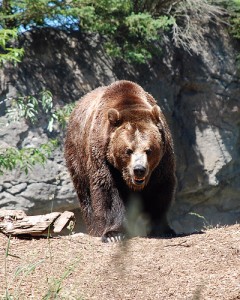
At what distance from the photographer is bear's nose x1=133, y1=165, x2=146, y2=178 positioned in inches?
224

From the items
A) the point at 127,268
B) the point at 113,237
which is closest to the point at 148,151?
the point at 113,237

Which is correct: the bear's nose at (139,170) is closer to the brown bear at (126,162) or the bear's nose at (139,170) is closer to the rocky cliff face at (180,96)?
the brown bear at (126,162)

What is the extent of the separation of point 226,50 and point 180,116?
1454mm

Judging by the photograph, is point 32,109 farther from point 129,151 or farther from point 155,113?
point 129,151

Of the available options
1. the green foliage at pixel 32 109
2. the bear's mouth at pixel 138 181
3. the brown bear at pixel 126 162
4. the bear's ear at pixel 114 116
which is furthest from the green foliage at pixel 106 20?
the bear's mouth at pixel 138 181

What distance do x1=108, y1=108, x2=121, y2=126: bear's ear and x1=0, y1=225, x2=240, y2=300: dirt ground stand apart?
1120 mm

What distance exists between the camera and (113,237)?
5855 mm

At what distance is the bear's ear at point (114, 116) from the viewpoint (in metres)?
6.05

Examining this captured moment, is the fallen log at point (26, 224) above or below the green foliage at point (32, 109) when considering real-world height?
above

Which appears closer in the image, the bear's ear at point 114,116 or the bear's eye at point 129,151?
the bear's eye at point 129,151

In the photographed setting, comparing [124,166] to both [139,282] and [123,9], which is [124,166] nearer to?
[139,282]

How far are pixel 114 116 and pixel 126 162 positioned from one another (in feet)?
1.44

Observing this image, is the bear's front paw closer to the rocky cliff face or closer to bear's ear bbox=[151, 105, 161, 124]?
bear's ear bbox=[151, 105, 161, 124]

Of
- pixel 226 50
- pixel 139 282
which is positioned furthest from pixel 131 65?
pixel 139 282
